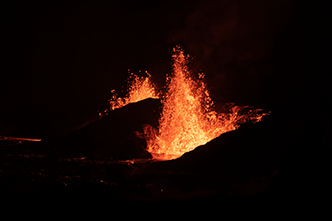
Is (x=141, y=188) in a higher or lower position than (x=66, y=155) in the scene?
lower

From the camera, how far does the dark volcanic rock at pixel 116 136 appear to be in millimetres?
16578

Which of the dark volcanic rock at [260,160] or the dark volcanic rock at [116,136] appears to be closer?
the dark volcanic rock at [260,160]

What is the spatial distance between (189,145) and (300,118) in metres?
8.74

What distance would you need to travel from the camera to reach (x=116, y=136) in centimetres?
1862

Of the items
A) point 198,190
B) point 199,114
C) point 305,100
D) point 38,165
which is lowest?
point 198,190

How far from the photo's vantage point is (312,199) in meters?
9.18

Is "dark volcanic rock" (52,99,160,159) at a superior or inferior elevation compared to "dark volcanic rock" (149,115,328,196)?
superior

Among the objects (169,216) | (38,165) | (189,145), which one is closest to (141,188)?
(169,216)

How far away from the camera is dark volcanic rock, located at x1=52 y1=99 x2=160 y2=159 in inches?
653

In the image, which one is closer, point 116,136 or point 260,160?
point 260,160

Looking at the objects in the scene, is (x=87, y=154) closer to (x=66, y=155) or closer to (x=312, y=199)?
(x=66, y=155)

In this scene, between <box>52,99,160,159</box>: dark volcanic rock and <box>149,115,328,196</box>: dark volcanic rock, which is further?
A: <box>52,99,160,159</box>: dark volcanic rock

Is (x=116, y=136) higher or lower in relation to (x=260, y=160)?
higher

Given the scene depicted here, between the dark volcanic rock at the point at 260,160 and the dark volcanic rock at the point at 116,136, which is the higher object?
the dark volcanic rock at the point at 116,136
